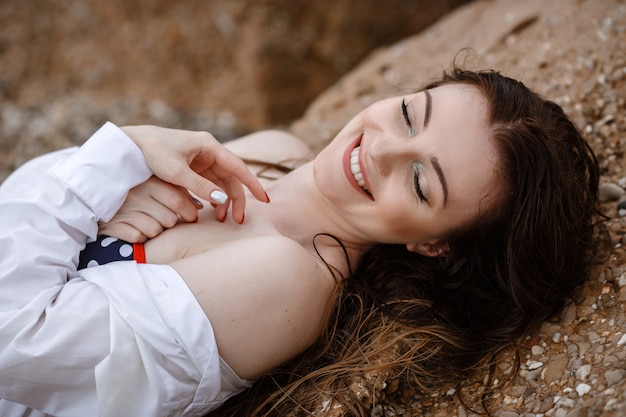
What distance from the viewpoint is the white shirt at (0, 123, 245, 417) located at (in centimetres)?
210

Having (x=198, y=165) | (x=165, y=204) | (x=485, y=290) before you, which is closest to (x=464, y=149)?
(x=485, y=290)

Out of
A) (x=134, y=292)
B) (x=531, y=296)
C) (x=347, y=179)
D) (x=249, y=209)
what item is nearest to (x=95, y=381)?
(x=134, y=292)

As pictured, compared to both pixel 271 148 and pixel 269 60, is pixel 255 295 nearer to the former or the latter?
pixel 271 148

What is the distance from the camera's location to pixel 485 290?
9.01 ft

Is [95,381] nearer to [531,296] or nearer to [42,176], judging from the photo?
[42,176]

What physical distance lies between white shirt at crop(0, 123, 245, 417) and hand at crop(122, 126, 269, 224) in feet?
0.77

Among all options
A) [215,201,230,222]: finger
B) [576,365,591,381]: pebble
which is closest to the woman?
[215,201,230,222]: finger

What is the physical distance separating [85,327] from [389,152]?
3.99 feet

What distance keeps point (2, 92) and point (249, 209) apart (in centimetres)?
394

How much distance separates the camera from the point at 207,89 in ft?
19.9

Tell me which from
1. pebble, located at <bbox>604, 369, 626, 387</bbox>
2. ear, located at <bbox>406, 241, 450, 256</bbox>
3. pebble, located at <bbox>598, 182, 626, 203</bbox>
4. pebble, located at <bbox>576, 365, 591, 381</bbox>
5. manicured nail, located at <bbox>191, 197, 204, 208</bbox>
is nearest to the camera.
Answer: pebble, located at <bbox>604, 369, 626, 387</bbox>

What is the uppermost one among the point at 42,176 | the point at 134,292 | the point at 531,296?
the point at 42,176

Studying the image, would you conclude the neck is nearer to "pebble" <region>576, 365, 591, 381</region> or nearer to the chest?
the chest

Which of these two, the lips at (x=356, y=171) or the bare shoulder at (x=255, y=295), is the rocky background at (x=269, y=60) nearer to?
the lips at (x=356, y=171)
